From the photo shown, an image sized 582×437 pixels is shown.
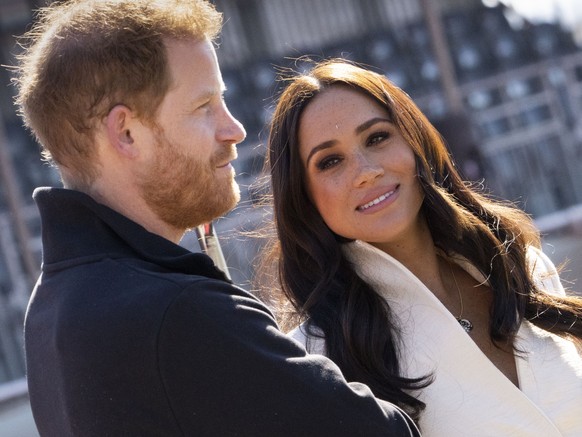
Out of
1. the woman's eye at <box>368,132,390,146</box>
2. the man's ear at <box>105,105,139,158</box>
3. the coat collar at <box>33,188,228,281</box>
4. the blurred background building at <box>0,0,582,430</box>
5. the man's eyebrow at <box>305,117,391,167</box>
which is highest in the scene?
the man's ear at <box>105,105,139,158</box>

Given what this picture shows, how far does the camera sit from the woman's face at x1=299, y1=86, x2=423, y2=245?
7.41ft

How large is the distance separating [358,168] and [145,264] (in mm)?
838

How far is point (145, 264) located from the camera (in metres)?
1.51

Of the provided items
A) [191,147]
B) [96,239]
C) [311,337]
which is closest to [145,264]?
[96,239]

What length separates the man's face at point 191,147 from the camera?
5.26 feet

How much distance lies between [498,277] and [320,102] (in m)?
0.55

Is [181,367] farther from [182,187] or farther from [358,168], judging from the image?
[358,168]

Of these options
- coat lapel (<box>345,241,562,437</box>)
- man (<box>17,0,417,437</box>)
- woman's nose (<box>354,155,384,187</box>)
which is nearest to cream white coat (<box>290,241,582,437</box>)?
coat lapel (<box>345,241,562,437</box>)

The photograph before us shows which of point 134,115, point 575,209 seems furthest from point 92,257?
point 575,209

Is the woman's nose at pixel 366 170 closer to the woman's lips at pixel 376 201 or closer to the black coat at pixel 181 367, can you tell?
the woman's lips at pixel 376 201

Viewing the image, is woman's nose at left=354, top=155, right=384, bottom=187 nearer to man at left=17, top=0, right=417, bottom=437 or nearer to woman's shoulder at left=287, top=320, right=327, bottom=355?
woman's shoulder at left=287, top=320, right=327, bottom=355

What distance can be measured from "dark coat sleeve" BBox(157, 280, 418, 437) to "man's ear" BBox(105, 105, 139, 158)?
0.86 ft

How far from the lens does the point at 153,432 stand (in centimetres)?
143

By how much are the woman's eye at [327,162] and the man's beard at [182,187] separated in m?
0.66
